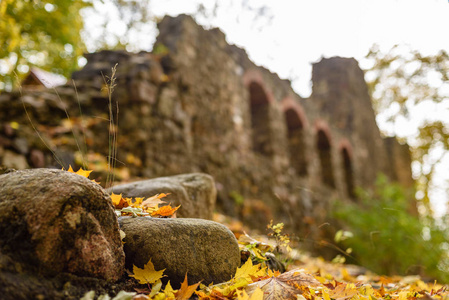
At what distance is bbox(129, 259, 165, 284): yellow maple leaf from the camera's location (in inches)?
44.8

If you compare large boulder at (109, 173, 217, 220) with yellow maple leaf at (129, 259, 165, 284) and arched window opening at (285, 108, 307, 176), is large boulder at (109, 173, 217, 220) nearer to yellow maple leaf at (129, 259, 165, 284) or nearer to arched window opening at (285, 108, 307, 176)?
yellow maple leaf at (129, 259, 165, 284)

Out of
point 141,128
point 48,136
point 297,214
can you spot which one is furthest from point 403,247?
point 48,136

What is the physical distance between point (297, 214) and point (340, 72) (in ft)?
22.9

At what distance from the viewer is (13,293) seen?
2.71 feet

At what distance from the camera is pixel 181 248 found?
1.27 metres

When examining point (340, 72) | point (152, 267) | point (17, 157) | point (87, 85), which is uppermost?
point (340, 72)

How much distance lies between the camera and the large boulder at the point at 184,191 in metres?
1.85

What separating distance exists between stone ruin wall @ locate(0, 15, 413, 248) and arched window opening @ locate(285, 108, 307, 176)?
2cm

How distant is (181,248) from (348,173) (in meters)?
9.02

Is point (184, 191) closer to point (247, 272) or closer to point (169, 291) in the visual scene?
point (247, 272)

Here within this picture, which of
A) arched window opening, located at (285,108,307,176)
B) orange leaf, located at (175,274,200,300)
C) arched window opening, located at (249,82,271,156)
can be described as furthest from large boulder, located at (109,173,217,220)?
arched window opening, located at (285,108,307,176)

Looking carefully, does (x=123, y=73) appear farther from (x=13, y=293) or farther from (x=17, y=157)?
(x=13, y=293)

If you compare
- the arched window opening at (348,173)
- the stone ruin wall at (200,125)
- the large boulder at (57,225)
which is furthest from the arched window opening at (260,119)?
the large boulder at (57,225)

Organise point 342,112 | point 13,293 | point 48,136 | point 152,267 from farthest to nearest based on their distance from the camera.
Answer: point 342,112
point 48,136
point 152,267
point 13,293
